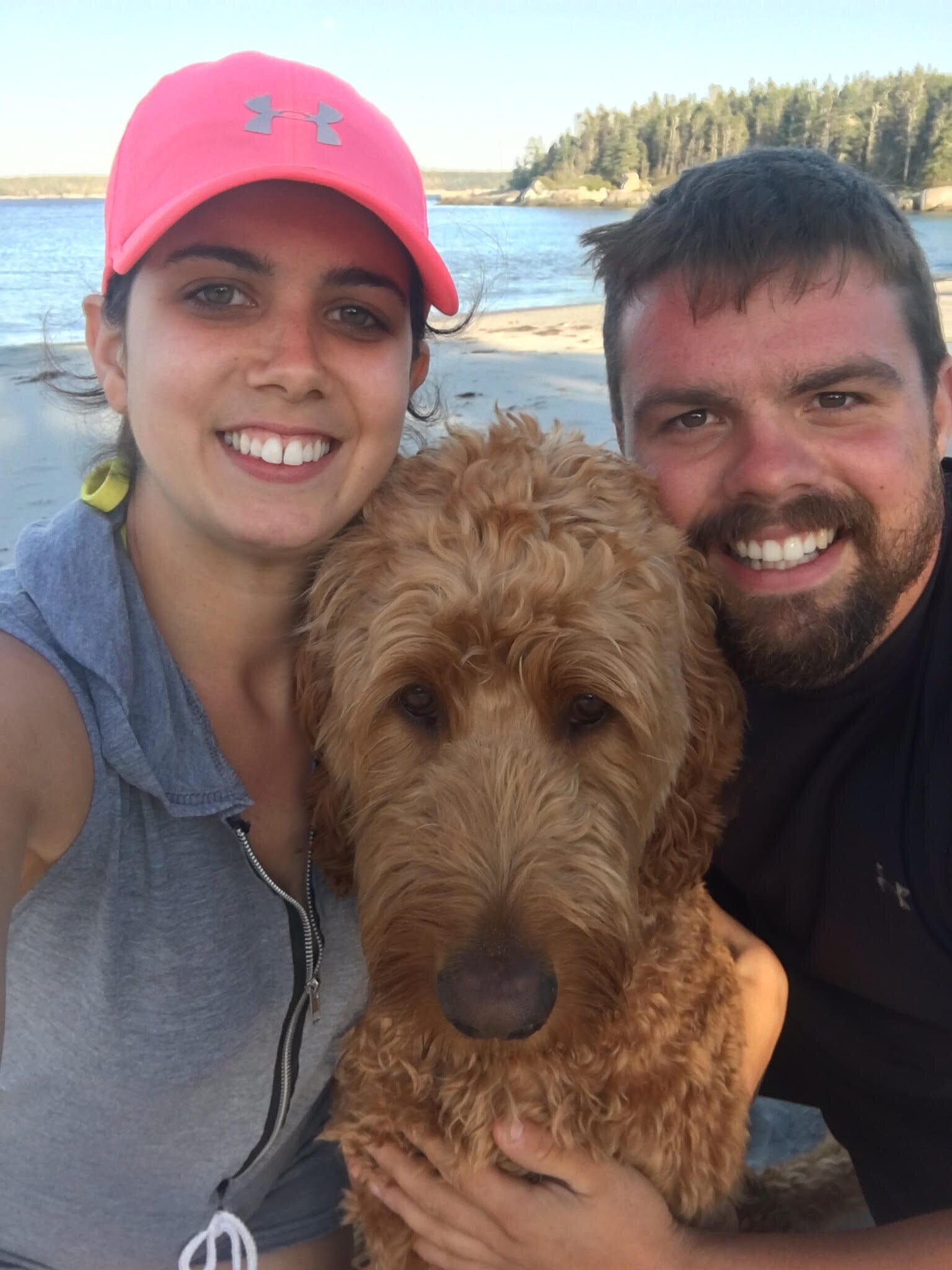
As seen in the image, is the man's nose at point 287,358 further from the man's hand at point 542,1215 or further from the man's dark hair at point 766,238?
the man's hand at point 542,1215

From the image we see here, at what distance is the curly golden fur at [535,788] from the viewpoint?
1982mm

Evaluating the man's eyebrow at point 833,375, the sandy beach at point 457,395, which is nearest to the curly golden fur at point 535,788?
the man's eyebrow at point 833,375

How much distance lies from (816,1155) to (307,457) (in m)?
2.78

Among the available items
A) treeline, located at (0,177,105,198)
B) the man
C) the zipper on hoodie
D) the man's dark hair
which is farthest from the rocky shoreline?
the zipper on hoodie

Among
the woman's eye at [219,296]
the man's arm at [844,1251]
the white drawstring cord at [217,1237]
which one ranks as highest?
the woman's eye at [219,296]

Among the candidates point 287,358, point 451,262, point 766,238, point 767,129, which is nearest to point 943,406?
point 766,238

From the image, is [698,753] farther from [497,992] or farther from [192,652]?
[192,652]

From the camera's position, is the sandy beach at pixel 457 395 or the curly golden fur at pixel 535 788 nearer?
the curly golden fur at pixel 535 788

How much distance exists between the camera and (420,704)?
7.15 feet

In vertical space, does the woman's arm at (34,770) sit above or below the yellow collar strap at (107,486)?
below

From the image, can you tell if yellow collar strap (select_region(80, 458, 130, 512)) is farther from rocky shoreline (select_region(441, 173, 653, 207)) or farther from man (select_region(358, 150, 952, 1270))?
rocky shoreline (select_region(441, 173, 653, 207))

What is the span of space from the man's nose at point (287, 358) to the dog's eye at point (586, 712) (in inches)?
35.9

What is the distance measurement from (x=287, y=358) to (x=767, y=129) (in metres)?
87.8

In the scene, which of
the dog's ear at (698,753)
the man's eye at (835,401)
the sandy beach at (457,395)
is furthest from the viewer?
the sandy beach at (457,395)
